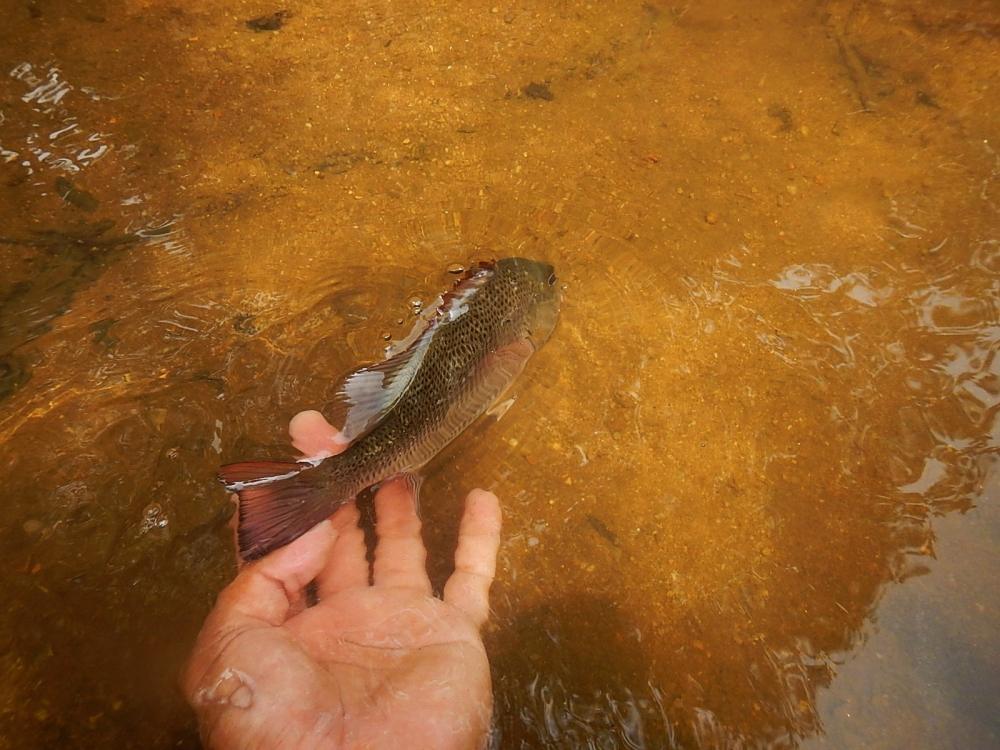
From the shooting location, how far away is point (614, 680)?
9.03ft

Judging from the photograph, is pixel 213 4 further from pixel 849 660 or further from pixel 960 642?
pixel 960 642

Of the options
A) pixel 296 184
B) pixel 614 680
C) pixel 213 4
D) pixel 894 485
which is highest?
pixel 213 4

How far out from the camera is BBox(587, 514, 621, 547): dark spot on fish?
10.2 feet

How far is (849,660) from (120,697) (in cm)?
312

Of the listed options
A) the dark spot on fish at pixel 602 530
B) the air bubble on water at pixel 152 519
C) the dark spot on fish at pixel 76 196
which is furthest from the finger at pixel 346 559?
the dark spot on fish at pixel 76 196

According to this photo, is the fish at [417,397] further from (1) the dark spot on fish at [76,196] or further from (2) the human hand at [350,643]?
(1) the dark spot on fish at [76,196]

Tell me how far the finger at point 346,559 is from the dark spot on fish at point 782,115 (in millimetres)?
4004

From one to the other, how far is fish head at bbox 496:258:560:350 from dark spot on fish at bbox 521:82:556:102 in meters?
1.67

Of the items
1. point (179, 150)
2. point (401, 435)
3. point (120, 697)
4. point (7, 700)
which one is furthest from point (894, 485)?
point (179, 150)

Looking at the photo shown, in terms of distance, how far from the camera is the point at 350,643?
266cm

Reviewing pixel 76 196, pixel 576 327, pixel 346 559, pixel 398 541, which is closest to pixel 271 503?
pixel 346 559

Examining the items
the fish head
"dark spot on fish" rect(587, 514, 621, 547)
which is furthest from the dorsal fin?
"dark spot on fish" rect(587, 514, 621, 547)

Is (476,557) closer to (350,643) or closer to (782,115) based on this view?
(350,643)

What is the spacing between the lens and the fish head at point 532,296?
343cm
